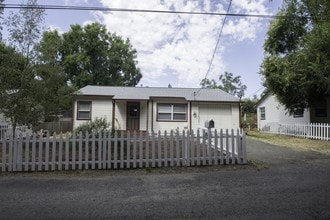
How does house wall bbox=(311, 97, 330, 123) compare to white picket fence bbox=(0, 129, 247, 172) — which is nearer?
white picket fence bbox=(0, 129, 247, 172)

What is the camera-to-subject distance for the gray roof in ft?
64.0

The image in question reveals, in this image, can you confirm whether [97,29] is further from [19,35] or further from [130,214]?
[130,214]

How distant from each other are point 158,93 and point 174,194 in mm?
15208

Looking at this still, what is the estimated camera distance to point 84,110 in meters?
19.5

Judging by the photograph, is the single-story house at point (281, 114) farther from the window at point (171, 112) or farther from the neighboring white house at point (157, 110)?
the window at point (171, 112)

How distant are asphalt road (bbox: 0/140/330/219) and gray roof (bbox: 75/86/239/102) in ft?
38.6

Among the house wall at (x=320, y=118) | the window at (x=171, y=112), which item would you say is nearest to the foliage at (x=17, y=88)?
the window at (x=171, y=112)

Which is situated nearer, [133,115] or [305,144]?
[305,144]

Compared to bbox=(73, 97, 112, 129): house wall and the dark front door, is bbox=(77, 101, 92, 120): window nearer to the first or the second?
bbox=(73, 97, 112, 129): house wall

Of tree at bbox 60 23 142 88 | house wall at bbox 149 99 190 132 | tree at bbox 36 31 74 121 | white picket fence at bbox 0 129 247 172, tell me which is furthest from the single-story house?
tree at bbox 60 23 142 88

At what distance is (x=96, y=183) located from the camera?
6.45 meters

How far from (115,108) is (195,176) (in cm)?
1317

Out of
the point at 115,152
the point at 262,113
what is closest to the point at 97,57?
the point at 262,113

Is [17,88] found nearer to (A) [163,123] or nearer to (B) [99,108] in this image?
(B) [99,108]
